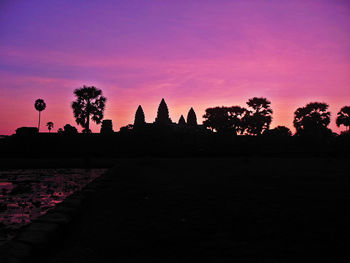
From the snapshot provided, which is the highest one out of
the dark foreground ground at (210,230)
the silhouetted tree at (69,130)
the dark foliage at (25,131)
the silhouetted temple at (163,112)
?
the silhouetted temple at (163,112)

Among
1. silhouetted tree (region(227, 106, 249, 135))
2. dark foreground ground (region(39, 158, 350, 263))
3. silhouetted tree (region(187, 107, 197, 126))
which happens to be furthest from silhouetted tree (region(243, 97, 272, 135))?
dark foreground ground (region(39, 158, 350, 263))

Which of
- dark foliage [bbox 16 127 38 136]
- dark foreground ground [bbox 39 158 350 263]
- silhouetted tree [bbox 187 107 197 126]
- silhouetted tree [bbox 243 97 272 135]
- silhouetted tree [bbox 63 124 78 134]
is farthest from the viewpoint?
silhouetted tree [bbox 187 107 197 126]

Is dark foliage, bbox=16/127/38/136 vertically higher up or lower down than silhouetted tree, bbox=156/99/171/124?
lower down

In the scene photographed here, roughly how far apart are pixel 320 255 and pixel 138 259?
175cm

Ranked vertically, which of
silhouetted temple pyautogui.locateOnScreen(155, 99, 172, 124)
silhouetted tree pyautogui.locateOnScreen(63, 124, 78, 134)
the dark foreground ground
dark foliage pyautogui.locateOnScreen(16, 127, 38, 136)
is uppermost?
silhouetted temple pyautogui.locateOnScreen(155, 99, 172, 124)

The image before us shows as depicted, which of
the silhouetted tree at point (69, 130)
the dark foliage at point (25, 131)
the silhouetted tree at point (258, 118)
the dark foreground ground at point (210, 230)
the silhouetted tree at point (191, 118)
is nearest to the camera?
the dark foreground ground at point (210, 230)

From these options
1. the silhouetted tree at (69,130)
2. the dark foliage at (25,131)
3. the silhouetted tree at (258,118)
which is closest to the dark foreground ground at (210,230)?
the dark foliage at (25,131)

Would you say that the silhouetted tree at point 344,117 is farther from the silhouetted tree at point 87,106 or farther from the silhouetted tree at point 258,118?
the silhouetted tree at point 87,106

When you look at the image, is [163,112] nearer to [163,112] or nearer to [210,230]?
[163,112]

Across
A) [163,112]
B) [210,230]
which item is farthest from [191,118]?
[210,230]

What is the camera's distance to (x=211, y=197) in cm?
593

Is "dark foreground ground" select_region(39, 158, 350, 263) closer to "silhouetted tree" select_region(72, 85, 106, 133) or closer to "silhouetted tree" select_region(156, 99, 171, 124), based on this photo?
"silhouetted tree" select_region(72, 85, 106, 133)

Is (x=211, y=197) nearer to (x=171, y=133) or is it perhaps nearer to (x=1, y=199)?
(x=1, y=199)

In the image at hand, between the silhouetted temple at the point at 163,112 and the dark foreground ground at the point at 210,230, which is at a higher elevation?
the silhouetted temple at the point at 163,112
